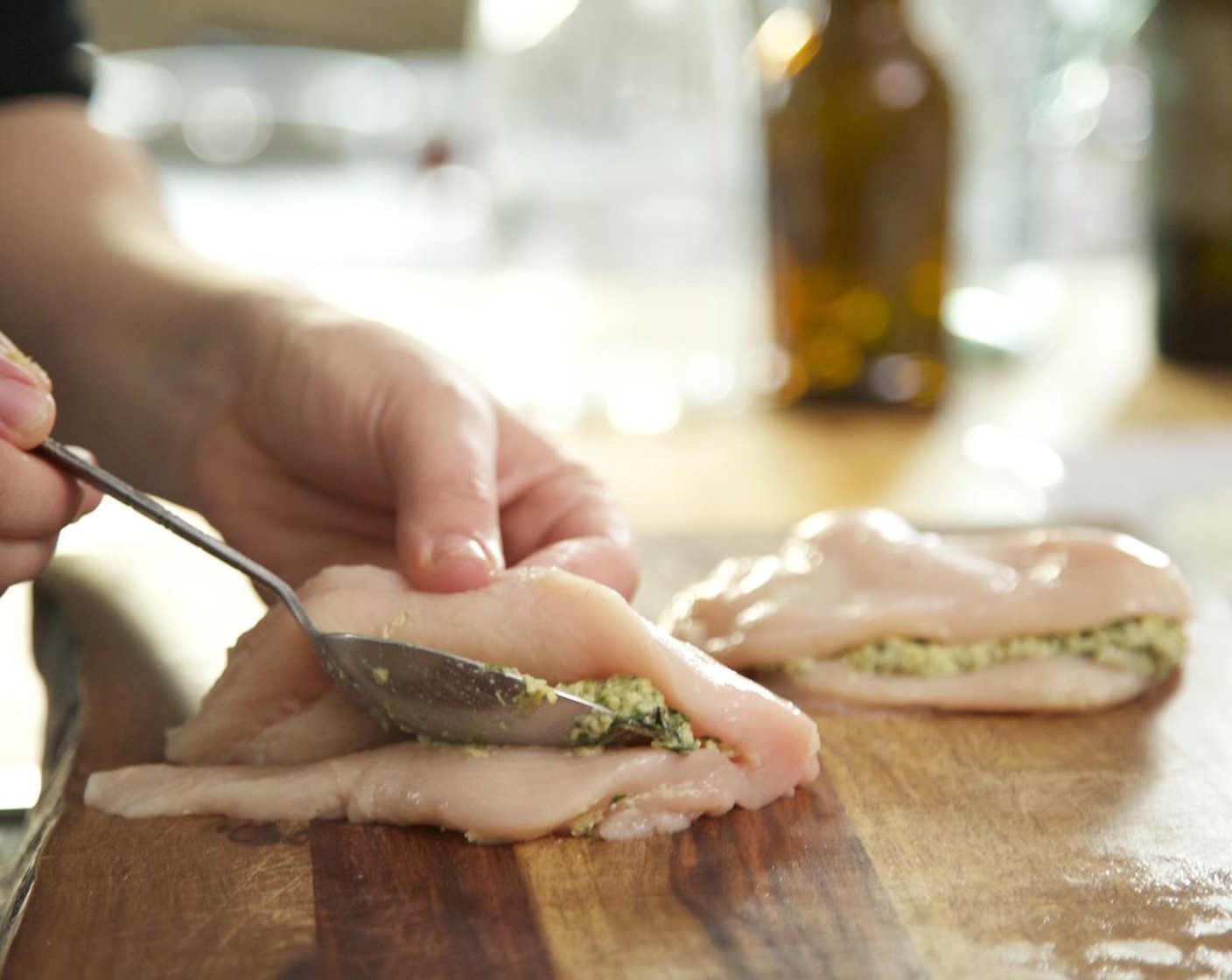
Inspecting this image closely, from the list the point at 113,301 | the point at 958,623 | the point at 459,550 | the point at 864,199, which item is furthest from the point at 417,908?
the point at 864,199

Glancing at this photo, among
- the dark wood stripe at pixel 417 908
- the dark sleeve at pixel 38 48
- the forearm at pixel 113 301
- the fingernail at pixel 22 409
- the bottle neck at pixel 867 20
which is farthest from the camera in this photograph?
the bottle neck at pixel 867 20

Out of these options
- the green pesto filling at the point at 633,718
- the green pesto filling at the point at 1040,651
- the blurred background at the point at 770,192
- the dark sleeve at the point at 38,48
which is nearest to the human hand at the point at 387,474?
the green pesto filling at the point at 633,718

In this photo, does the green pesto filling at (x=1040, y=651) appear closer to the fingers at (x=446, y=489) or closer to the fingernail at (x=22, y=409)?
the fingers at (x=446, y=489)

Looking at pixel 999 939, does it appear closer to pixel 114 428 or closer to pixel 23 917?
pixel 23 917

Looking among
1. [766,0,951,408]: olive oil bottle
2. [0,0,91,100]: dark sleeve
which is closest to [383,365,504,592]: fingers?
[0,0,91,100]: dark sleeve

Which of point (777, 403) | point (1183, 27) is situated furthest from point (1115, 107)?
point (777, 403)

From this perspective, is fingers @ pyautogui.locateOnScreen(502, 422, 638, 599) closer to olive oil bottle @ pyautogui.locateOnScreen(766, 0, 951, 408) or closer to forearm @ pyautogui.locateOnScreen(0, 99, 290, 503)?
forearm @ pyautogui.locateOnScreen(0, 99, 290, 503)
